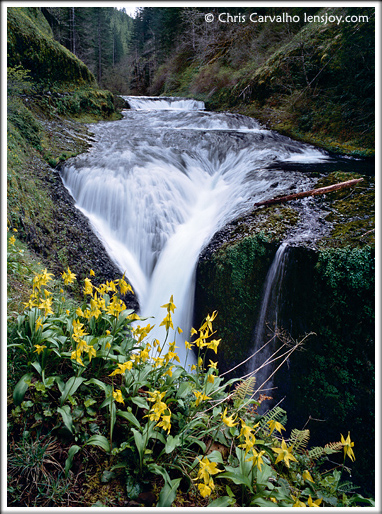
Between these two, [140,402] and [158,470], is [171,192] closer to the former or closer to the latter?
[140,402]

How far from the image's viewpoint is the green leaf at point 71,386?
6.14 feet

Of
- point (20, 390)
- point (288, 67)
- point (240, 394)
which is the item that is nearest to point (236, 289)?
point (240, 394)

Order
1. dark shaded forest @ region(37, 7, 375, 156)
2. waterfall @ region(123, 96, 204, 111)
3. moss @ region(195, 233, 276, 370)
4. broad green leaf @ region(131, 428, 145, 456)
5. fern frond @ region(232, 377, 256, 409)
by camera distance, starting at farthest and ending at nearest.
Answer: waterfall @ region(123, 96, 204, 111) → dark shaded forest @ region(37, 7, 375, 156) → moss @ region(195, 233, 276, 370) → fern frond @ region(232, 377, 256, 409) → broad green leaf @ region(131, 428, 145, 456)

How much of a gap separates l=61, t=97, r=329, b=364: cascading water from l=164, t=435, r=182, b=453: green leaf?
3581 millimetres

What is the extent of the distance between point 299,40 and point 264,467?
14.9 m

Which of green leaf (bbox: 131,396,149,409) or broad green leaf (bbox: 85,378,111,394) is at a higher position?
broad green leaf (bbox: 85,378,111,394)

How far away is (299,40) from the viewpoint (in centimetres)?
1174

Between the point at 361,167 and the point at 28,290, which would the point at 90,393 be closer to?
the point at 28,290

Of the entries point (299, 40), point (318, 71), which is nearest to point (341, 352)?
point (318, 71)

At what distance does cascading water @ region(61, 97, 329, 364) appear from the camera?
5918 mm

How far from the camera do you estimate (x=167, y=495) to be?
5.29ft

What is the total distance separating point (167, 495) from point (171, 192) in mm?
6633

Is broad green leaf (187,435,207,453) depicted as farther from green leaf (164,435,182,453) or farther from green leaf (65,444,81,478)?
green leaf (65,444,81,478)

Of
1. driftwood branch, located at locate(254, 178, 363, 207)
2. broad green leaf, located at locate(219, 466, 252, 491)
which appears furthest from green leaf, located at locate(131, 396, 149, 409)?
driftwood branch, located at locate(254, 178, 363, 207)
